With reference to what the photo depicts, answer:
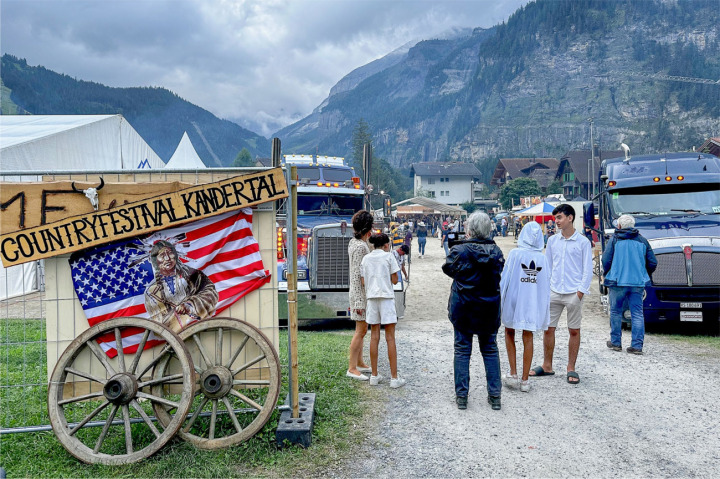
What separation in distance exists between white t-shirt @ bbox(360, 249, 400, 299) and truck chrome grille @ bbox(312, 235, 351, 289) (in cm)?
311

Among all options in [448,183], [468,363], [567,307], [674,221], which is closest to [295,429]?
[468,363]

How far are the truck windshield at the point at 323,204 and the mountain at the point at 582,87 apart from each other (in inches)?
4071

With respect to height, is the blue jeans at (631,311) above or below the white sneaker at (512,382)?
above

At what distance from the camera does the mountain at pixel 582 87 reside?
112500mm

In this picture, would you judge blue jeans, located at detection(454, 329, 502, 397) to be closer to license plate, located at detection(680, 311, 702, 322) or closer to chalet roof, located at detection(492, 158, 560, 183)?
license plate, located at detection(680, 311, 702, 322)

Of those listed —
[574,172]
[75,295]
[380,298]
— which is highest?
[574,172]

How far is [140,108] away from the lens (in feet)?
483

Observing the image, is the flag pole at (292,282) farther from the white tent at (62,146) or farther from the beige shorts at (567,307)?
the white tent at (62,146)

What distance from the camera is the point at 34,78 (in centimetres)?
10531

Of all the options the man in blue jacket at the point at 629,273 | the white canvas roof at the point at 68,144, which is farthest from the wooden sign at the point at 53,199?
the white canvas roof at the point at 68,144

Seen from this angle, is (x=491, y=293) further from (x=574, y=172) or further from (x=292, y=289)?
(x=574, y=172)

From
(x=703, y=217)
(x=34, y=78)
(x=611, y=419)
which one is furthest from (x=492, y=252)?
(x=34, y=78)

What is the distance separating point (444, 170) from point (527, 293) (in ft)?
308

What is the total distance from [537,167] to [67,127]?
87399mm
